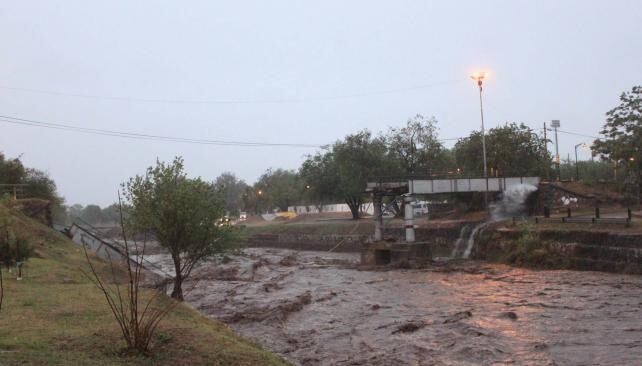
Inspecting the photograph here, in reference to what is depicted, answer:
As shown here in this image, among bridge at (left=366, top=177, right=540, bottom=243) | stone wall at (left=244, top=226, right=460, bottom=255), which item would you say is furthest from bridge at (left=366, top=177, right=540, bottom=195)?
stone wall at (left=244, top=226, right=460, bottom=255)

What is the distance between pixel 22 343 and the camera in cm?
1038

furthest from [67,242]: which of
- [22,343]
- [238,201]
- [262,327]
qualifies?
[238,201]

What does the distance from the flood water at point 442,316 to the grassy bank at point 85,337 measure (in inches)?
128

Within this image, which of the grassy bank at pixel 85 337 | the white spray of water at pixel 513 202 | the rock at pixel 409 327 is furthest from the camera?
the white spray of water at pixel 513 202

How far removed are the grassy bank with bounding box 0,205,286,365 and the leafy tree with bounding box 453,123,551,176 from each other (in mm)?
52352

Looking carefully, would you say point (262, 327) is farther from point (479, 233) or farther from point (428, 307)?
point (479, 233)

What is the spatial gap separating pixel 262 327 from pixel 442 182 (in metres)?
31.9

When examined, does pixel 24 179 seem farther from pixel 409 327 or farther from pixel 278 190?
pixel 278 190

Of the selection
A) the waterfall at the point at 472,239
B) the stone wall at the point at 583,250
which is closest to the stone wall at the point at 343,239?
the waterfall at the point at 472,239

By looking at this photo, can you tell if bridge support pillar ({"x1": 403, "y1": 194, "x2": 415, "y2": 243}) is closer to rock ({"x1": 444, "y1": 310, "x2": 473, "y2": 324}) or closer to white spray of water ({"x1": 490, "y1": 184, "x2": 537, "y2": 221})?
white spray of water ({"x1": 490, "y1": 184, "x2": 537, "y2": 221})

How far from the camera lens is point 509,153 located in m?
62.9

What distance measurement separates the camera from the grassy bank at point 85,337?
9.84 metres

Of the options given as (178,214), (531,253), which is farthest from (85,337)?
(531,253)

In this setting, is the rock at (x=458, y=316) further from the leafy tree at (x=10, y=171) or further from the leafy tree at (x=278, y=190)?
the leafy tree at (x=278, y=190)
